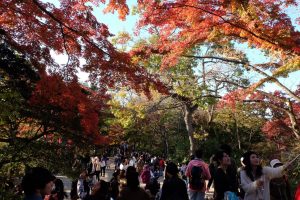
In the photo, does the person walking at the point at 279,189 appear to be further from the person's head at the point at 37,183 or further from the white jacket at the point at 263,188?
the person's head at the point at 37,183

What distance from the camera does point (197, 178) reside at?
6.49m

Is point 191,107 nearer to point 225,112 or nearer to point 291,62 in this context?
point 225,112

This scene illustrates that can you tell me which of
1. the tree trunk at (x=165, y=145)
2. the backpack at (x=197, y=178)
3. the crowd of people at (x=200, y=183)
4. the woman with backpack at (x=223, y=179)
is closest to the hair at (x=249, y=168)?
the crowd of people at (x=200, y=183)

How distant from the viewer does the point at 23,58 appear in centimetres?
912

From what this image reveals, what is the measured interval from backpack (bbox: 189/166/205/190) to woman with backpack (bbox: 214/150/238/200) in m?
0.68

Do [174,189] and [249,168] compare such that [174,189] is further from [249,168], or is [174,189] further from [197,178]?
[197,178]

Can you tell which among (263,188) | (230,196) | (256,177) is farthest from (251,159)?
(230,196)

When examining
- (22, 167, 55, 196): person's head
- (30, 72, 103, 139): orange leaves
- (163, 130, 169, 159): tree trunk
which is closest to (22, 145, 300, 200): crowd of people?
(22, 167, 55, 196): person's head

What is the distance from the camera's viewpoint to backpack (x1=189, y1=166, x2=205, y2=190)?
6438 mm

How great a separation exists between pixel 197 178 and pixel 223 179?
90 centimetres

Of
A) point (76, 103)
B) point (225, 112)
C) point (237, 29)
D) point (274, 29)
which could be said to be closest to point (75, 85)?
point (76, 103)

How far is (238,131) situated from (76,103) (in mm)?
20481

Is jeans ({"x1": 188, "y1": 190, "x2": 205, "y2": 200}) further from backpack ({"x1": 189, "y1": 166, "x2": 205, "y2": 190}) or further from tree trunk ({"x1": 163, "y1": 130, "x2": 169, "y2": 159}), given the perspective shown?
tree trunk ({"x1": 163, "y1": 130, "x2": 169, "y2": 159})

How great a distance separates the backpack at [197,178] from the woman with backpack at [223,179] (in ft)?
2.23
